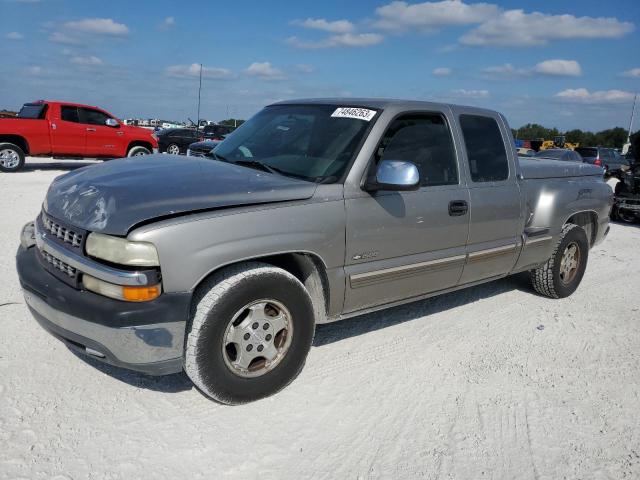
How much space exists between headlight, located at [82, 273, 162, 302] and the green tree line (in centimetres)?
6668

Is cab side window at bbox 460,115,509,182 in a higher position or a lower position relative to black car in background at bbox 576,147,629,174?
lower

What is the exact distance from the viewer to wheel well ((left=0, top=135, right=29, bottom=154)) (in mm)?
13117

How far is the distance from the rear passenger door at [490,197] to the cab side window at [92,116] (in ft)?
42.0

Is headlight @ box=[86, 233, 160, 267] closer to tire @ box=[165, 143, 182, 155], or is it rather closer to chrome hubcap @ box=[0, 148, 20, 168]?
chrome hubcap @ box=[0, 148, 20, 168]

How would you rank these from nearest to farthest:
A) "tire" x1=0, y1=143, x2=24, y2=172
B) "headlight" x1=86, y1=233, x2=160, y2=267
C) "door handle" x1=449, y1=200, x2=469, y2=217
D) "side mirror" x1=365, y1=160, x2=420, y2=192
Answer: "headlight" x1=86, y1=233, x2=160, y2=267, "side mirror" x1=365, y1=160, x2=420, y2=192, "door handle" x1=449, y1=200, x2=469, y2=217, "tire" x1=0, y1=143, x2=24, y2=172

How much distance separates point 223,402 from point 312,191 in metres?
1.32

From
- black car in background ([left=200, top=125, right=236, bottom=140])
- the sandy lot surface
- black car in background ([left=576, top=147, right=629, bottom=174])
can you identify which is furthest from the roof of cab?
black car in background ([left=576, top=147, right=629, bottom=174])

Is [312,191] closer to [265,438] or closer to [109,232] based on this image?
[109,232]

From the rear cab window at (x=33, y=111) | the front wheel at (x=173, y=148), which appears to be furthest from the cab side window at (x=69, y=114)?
the front wheel at (x=173, y=148)

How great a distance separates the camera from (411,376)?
356 centimetres

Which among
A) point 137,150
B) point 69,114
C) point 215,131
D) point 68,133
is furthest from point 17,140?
point 215,131

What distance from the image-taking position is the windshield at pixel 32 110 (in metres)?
13.8

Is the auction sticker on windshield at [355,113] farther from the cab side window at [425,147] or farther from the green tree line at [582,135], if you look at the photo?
the green tree line at [582,135]

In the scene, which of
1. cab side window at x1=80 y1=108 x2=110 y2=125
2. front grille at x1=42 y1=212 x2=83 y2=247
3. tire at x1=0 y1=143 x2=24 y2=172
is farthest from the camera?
cab side window at x1=80 y1=108 x2=110 y2=125
